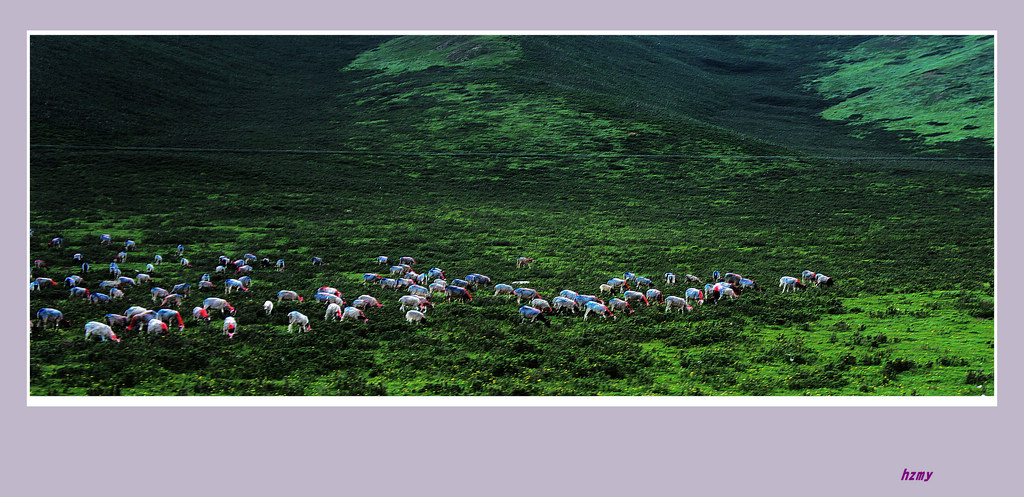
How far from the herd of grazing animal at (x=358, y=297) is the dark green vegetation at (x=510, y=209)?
1.70ft

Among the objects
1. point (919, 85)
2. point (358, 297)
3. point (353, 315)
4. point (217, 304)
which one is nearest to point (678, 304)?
point (353, 315)

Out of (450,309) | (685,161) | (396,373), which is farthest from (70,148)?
(685,161)

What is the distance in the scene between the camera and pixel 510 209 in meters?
44.7

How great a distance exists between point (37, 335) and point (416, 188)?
33.0 meters

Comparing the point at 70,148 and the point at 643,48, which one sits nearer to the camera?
the point at 70,148

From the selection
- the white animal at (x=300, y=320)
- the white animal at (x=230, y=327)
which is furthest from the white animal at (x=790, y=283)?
the white animal at (x=230, y=327)

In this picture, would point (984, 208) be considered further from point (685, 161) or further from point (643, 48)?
point (643, 48)

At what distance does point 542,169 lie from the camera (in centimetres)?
5500

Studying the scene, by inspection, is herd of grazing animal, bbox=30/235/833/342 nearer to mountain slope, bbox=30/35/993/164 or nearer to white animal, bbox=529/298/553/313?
white animal, bbox=529/298/553/313

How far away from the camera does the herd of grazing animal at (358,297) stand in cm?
1858

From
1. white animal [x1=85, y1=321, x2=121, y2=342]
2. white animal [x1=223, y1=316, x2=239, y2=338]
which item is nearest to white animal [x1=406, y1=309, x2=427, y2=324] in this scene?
white animal [x1=223, y1=316, x2=239, y2=338]

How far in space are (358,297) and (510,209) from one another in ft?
76.2

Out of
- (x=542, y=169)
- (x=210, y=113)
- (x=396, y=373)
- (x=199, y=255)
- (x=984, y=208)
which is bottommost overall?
(x=396, y=373)

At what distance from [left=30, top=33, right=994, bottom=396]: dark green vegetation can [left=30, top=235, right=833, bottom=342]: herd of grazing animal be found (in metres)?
0.52
